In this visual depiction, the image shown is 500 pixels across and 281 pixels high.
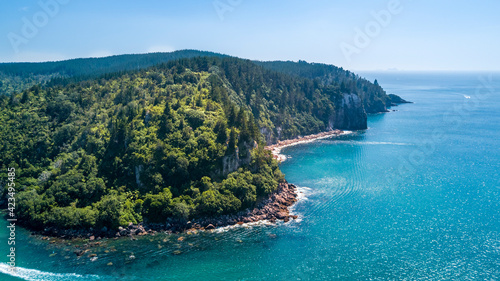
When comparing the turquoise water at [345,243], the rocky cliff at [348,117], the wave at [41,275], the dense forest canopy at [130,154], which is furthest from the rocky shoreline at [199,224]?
the rocky cliff at [348,117]

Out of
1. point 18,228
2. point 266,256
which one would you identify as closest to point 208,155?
point 266,256

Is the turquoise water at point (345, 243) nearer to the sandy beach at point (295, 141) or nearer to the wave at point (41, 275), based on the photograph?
the wave at point (41, 275)

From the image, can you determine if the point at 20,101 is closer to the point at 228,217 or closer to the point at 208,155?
the point at 208,155

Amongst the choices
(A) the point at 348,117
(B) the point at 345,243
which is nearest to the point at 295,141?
(A) the point at 348,117

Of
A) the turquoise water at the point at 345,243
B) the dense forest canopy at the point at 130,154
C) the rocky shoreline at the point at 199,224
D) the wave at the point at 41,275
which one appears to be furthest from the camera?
the dense forest canopy at the point at 130,154

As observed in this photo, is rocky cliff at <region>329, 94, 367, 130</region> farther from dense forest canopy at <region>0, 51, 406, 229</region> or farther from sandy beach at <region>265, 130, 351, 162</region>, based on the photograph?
dense forest canopy at <region>0, 51, 406, 229</region>

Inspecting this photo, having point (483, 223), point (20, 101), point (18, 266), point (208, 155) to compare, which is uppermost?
point (20, 101)

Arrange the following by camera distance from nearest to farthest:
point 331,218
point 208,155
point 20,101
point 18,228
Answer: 1. point 18,228
2. point 331,218
3. point 208,155
4. point 20,101

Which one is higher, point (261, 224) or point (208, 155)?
point (208, 155)
